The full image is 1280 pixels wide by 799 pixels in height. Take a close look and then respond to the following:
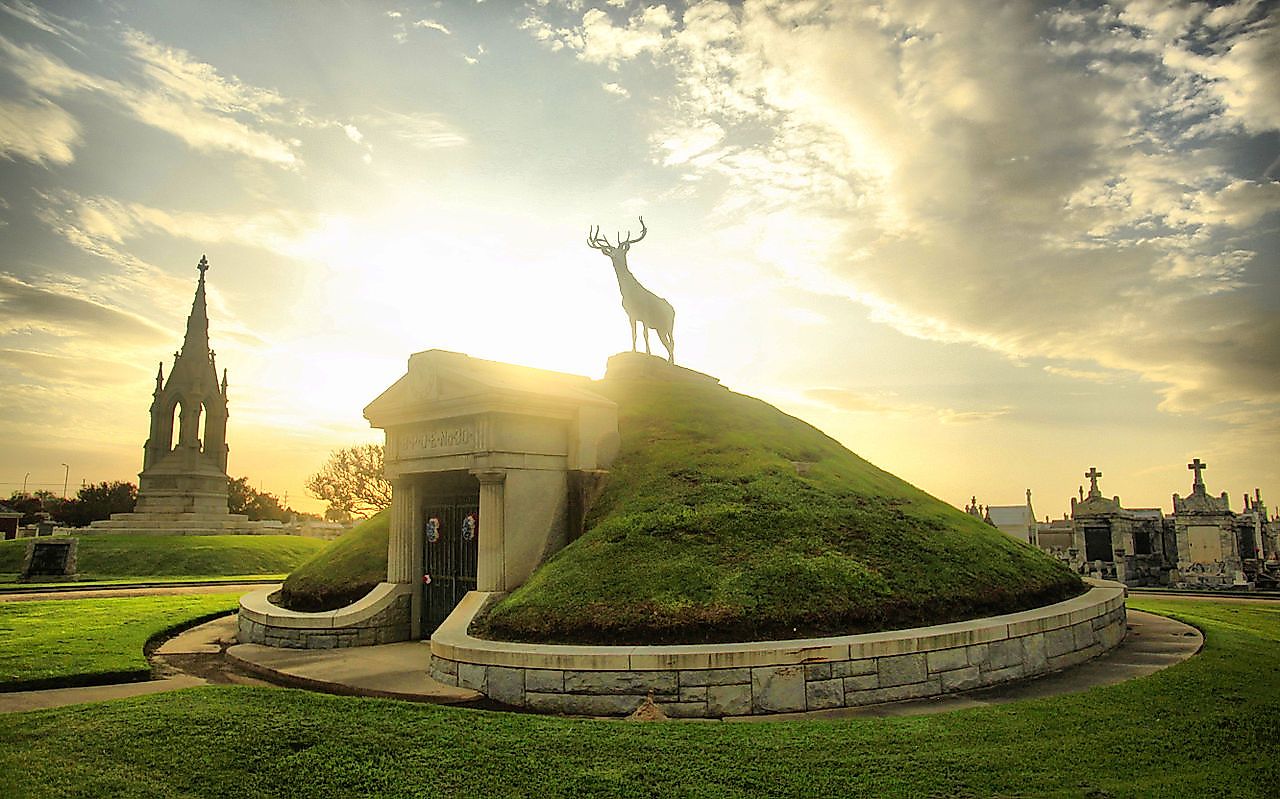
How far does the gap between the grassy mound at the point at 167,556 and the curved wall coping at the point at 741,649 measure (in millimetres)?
28506

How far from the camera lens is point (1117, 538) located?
31.4 metres

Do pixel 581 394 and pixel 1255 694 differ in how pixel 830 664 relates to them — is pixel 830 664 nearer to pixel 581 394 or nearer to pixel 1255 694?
pixel 1255 694

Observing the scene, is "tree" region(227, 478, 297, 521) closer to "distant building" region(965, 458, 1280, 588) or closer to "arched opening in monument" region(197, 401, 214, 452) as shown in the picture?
"arched opening in monument" region(197, 401, 214, 452)

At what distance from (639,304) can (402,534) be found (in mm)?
8706

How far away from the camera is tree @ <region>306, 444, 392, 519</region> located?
192 feet

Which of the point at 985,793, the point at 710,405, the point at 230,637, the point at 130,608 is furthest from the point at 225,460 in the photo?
the point at 985,793

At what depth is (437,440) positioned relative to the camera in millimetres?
14211

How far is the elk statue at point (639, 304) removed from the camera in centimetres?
2022

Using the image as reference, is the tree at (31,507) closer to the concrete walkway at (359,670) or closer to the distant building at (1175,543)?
the concrete walkway at (359,670)

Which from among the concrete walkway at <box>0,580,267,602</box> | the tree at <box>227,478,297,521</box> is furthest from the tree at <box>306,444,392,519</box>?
the concrete walkway at <box>0,580,267,602</box>

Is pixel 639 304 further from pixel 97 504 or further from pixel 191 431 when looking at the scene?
pixel 97 504

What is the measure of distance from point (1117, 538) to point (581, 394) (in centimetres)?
2668

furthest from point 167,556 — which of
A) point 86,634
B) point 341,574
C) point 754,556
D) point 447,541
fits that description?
point 754,556

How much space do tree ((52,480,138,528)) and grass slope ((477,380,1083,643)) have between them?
187 feet
